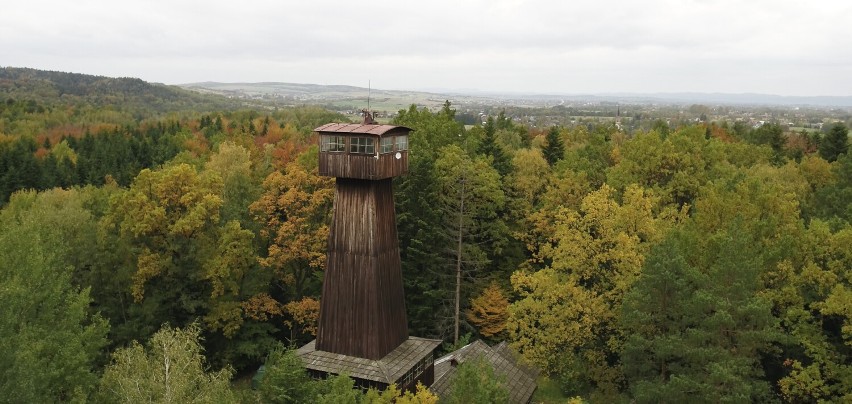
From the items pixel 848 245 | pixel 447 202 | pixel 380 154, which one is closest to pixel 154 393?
pixel 380 154

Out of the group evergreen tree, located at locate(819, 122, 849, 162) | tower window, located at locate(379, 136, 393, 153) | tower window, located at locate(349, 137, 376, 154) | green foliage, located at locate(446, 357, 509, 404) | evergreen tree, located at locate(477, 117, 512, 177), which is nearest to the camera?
green foliage, located at locate(446, 357, 509, 404)

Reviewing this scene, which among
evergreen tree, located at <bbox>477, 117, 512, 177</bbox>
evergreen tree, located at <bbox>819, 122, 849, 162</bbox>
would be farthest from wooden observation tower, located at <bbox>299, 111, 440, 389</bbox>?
evergreen tree, located at <bbox>819, 122, 849, 162</bbox>

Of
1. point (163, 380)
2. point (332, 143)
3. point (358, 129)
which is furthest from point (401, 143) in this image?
point (163, 380)

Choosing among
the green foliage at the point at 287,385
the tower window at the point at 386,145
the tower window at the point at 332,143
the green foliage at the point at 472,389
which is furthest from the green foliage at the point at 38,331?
the tower window at the point at 386,145

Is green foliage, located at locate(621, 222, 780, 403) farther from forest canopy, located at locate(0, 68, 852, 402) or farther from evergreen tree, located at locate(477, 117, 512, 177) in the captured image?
evergreen tree, located at locate(477, 117, 512, 177)

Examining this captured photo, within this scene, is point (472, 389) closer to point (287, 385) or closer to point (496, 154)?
point (287, 385)

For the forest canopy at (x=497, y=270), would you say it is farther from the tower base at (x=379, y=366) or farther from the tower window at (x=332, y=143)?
the tower window at (x=332, y=143)

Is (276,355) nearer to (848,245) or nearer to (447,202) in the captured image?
(447,202)

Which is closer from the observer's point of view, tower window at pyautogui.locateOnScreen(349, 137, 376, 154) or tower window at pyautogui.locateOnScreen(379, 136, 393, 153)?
tower window at pyautogui.locateOnScreen(349, 137, 376, 154)
